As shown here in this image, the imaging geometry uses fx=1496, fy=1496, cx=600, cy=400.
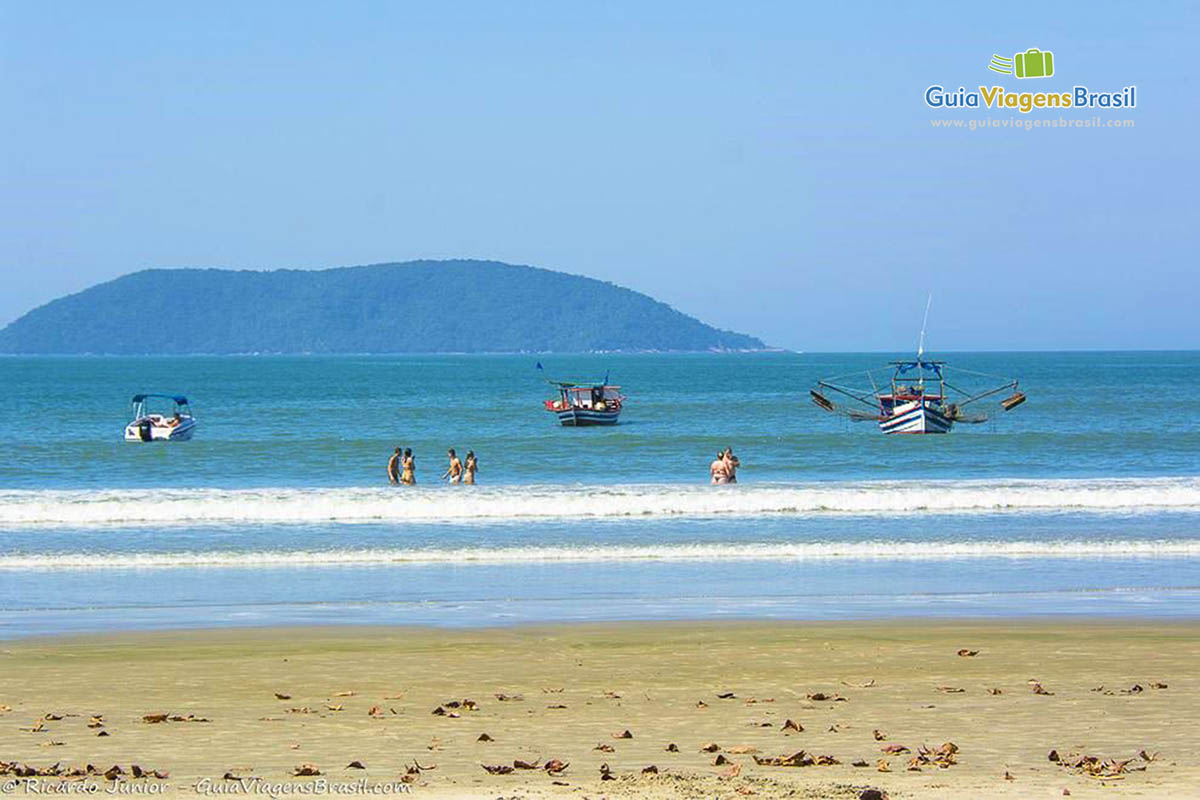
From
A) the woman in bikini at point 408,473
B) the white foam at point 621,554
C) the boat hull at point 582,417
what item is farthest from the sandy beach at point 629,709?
the boat hull at point 582,417

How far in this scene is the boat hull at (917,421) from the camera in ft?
210

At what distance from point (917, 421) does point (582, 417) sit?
15.8m

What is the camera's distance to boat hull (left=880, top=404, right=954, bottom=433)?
2516 inches

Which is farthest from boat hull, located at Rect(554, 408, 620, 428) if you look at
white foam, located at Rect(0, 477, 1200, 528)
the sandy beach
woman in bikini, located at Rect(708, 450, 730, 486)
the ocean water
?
the sandy beach

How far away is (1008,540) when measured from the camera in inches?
1017

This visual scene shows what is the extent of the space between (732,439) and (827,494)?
28.4 metres

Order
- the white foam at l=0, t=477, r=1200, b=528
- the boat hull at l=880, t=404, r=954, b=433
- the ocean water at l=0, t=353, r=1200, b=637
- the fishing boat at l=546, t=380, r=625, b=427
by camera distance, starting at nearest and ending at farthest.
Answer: the ocean water at l=0, t=353, r=1200, b=637 < the white foam at l=0, t=477, r=1200, b=528 < the boat hull at l=880, t=404, r=954, b=433 < the fishing boat at l=546, t=380, r=625, b=427

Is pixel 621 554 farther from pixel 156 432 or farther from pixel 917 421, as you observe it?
pixel 917 421

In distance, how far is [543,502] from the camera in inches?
1280

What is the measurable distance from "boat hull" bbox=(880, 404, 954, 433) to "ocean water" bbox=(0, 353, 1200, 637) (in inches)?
42.3

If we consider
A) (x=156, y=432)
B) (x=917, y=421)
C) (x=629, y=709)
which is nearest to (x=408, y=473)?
(x=629, y=709)

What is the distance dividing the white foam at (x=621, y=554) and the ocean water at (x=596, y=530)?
94 millimetres

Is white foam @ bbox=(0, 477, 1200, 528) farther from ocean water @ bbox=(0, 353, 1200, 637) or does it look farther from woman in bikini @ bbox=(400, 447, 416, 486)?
woman in bikini @ bbox=(400, 447, 416, 486)

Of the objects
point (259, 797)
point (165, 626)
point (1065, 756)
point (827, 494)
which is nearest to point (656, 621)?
point (165, 626)
